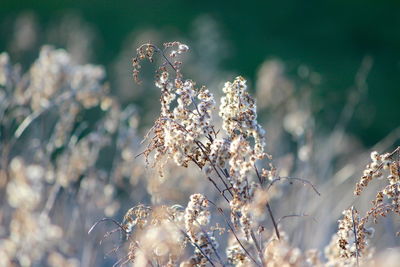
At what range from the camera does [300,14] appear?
815 inches

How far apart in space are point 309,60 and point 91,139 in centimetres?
1459

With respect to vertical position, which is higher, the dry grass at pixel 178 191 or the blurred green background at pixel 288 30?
the blurred green background at pixel 288 30

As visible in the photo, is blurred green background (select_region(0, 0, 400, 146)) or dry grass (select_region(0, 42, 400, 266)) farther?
blurred green background (select_region(0, 0, 400, 146))

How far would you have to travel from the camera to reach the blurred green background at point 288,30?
1638cm

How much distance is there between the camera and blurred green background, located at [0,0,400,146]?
16375 mm

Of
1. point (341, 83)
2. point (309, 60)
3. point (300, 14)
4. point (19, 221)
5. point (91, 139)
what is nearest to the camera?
point (19, 221)

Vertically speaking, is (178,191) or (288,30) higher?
(288,30)

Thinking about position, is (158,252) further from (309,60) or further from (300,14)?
(300,14)

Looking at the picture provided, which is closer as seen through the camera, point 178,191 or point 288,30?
point 178,191

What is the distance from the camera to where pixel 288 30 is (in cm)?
2000

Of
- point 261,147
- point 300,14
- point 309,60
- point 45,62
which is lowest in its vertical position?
point 261,147

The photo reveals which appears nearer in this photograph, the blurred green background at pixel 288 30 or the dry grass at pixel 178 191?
the dry grass at pixel 178 191

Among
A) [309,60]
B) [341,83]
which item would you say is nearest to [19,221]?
[341,83]

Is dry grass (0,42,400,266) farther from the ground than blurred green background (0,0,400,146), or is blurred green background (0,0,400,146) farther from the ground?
blurred green background (0,0,400,146)
